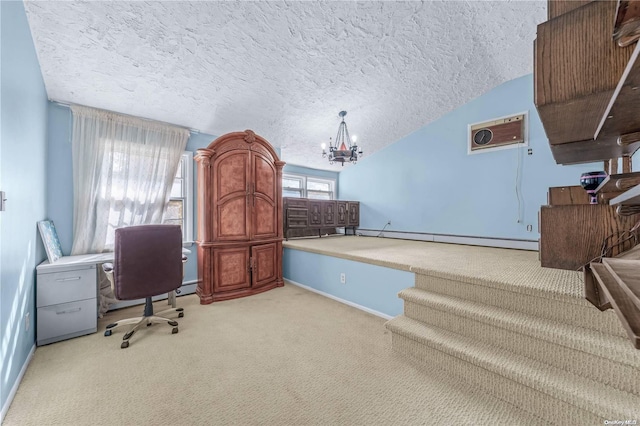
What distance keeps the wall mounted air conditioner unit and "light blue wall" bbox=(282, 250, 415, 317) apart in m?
2.84

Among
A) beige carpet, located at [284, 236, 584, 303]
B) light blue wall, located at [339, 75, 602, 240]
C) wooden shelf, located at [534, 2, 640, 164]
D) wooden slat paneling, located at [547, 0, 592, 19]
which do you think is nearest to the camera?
wooden shelf, located at [534, 2, 640, 164]

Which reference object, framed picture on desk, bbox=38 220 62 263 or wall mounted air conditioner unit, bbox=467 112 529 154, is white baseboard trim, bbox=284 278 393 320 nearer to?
framed picture on desk, bbox=38 220 62 263

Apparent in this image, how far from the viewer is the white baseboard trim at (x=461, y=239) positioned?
369cm

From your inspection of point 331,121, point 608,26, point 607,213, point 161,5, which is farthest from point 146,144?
point 607,213

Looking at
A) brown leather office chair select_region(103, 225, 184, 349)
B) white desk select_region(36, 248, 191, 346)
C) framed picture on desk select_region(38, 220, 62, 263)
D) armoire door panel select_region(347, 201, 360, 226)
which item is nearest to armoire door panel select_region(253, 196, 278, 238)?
brown leather office chair select_region(103, 225, 184, 349)

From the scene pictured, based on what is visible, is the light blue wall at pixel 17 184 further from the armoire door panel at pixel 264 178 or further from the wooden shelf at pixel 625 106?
the wooden shelf at pixel 625 106

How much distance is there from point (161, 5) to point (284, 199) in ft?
9.99

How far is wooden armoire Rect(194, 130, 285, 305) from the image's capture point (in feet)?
10.9

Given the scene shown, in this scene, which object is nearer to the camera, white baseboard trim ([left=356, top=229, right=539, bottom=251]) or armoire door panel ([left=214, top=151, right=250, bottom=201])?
armoire door panel ([left=214, top=151, right=250, bottom=201])

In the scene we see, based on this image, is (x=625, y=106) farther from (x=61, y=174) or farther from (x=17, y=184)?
(x=61, y=174)

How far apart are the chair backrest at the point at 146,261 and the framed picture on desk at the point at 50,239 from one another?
0.86 meters

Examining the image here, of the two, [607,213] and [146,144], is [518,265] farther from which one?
[146,144]

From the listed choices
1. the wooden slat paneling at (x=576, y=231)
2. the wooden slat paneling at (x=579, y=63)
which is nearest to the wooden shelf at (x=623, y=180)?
the wooden slat paneling at (x=579, y=63)

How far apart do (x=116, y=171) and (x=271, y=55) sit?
2391 millimetres
